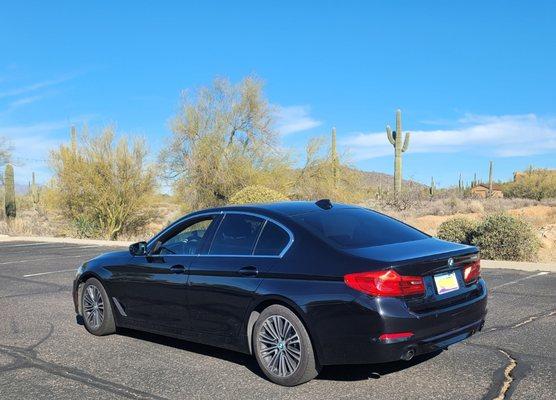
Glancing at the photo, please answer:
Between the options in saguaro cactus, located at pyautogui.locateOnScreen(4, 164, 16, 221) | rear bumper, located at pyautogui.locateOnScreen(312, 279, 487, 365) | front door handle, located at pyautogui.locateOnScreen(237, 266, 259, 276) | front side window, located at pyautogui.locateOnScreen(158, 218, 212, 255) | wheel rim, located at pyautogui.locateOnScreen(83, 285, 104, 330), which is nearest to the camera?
rear bumper, located at pyautogui.locateOnScreen(312, 279, 487, 365)

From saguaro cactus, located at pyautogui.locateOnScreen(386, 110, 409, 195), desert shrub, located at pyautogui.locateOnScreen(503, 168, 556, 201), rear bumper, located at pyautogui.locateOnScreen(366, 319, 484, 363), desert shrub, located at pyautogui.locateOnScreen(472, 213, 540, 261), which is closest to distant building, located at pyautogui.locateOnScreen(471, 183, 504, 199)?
desert shrub, located at pyautogui.locateOnScreen(503, 168, 556, 201)

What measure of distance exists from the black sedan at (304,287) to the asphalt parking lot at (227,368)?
0.28 metres

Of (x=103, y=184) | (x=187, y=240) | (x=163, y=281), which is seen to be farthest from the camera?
(x=103, y=184)

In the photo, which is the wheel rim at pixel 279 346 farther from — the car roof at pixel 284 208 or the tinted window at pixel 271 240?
the car roof at pixel 284 208

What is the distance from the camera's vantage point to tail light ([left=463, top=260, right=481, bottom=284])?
17.7 ft

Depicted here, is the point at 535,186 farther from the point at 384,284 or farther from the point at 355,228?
the point at 384,284

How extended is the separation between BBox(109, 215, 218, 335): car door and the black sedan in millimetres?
13

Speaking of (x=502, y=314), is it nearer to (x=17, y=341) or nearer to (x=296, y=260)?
(x=296, y=260)

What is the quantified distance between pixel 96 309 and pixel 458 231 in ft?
37.4

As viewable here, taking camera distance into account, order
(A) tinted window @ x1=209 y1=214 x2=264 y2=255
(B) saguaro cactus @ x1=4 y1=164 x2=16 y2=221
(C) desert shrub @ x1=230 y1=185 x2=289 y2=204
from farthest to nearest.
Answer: (B) saguaro cactus @ x1=4 y1=164 x2=16 y2=221
(C) desert shrub @ x1=230 y1=185 x2=289 y2=204
(A) tinted window @ x1=209 y1=214 x2=264 y2=255

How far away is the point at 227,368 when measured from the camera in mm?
5848

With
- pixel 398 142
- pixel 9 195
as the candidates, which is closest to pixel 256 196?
pixel 398 142

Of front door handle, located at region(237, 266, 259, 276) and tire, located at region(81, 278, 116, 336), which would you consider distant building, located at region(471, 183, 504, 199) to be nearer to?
tire, located at region(81, 278, 116, 336)

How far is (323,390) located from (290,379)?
30cm
